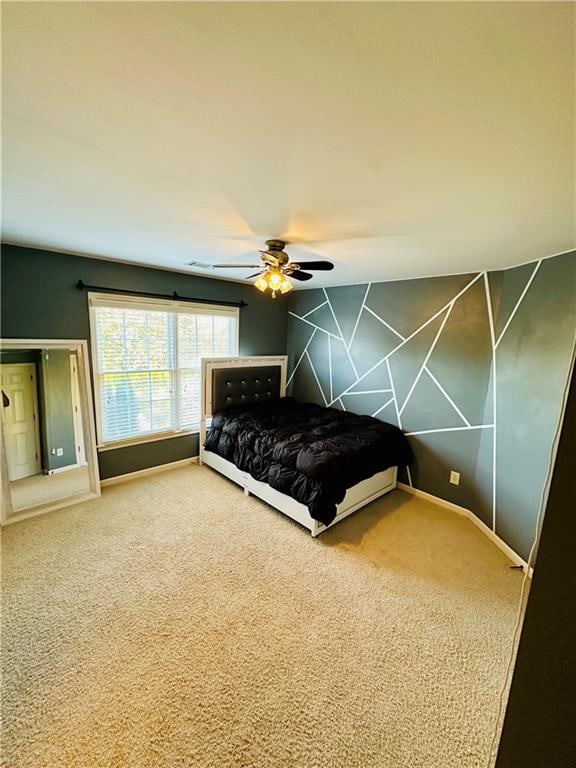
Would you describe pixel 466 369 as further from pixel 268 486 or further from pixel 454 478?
pixel 268 486

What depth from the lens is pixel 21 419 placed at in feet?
9.43

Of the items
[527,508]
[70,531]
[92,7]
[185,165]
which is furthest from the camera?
[70,531]

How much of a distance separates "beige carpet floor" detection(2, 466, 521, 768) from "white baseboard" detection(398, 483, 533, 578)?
0.08m

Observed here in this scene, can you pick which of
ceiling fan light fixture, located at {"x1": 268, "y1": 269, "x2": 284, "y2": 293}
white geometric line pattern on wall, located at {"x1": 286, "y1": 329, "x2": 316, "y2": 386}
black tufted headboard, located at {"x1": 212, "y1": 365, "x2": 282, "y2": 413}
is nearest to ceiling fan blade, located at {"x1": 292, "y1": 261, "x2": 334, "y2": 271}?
ceiling fan light fixture, located at {"x1": 268, "y1": 269, "x2": 284, "y2": 293}

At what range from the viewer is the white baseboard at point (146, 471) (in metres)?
3.44

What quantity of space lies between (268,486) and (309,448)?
0.62 meters

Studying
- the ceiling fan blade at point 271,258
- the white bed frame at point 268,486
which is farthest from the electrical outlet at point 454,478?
the ceiling fan blade at point 271,258

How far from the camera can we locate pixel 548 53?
712mm

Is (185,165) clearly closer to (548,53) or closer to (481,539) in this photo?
(548,53)

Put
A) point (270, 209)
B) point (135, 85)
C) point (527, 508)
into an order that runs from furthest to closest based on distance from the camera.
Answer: point (527, 508), point (270, 209), point (135, 85)

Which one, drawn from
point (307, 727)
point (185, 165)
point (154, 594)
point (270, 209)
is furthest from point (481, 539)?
point (185, 165)

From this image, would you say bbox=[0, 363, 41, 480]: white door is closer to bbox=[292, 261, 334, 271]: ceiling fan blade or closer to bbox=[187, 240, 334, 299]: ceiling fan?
bbox=[187, 240, 334, 299]: ceiling fan

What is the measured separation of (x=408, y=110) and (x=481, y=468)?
308 centimetres

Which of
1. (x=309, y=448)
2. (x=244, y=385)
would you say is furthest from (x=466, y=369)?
(x=244, y=385)
